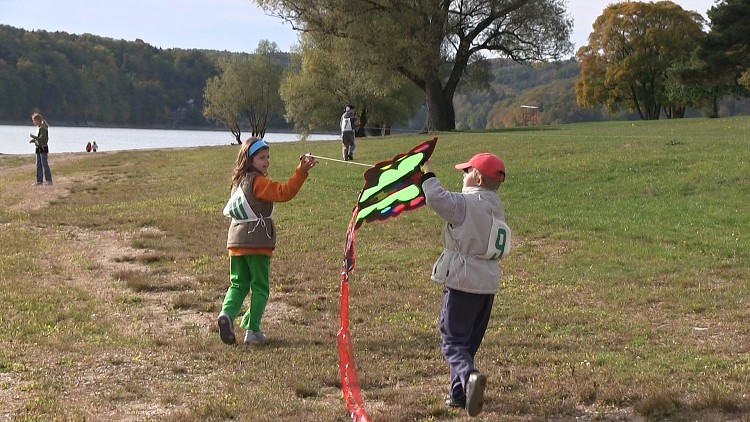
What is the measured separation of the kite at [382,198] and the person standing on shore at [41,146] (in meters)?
18.9

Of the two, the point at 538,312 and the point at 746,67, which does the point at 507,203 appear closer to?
the point at 538,312

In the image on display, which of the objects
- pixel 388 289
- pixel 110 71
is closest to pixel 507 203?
pixel 388 289

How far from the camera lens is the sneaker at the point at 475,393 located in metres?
5.32

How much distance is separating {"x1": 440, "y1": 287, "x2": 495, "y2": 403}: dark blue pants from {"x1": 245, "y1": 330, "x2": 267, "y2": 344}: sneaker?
2408 millimetres

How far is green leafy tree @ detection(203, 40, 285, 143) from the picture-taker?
8694cm

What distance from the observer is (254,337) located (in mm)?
7902

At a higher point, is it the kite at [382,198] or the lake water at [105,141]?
the kite at [382,198]

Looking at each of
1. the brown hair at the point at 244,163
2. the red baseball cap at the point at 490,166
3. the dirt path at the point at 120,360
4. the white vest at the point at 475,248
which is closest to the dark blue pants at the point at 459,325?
the white vest at the point at 475,248

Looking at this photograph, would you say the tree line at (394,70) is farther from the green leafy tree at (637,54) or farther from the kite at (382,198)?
the kite at (382,198)

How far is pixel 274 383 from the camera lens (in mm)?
6543

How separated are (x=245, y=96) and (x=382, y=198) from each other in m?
82.3

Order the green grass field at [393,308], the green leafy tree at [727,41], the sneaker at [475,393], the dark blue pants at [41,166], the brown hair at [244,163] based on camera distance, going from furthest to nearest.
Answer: the green leafy tree at [727,41], the dark blue pants at [41,166], the brown hair at [244,163], the green grass field at [393,308], the sneaker at [475,393]

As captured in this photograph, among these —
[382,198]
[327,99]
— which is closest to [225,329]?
[382,198]

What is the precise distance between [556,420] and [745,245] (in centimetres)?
759
